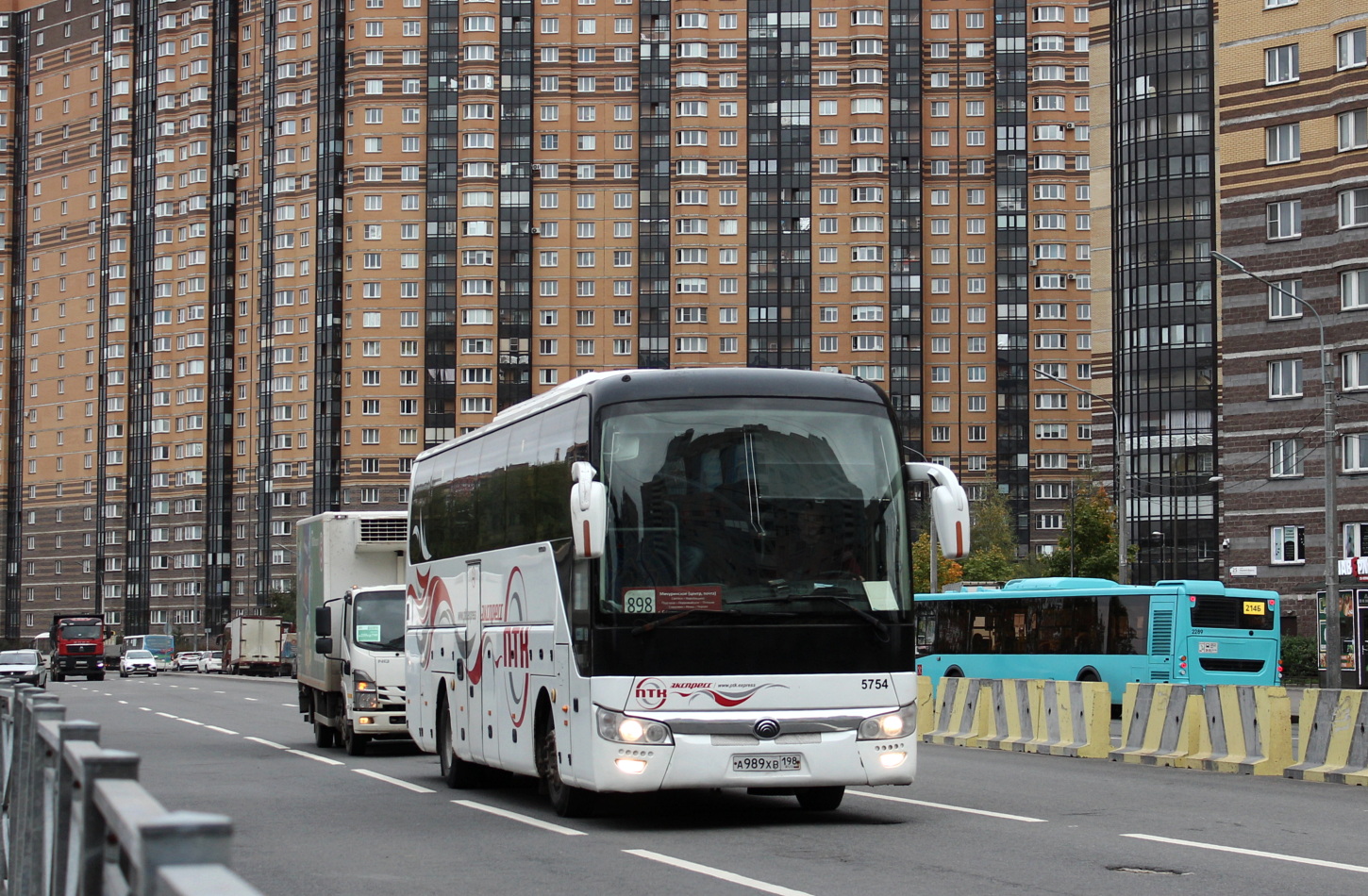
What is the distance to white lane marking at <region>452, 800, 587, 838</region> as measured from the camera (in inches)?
550

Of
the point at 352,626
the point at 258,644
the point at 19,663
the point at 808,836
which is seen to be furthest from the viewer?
the point at 258,644

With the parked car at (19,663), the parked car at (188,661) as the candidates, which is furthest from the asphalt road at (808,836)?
the parked car at (188,661)

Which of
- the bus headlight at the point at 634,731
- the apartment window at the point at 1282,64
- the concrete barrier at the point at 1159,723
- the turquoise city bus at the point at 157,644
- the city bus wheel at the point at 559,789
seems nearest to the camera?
the bus headlight at the point at 634,731

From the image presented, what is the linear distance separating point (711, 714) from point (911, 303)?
364 feet

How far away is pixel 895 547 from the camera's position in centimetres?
1447

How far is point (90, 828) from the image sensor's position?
4.04 m

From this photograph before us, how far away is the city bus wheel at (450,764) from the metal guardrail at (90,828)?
1054 cm

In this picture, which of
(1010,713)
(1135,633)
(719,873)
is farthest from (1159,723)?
(1135,633)

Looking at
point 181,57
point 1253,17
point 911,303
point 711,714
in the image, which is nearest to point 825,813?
point 711,714

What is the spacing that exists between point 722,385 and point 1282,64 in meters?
55.3

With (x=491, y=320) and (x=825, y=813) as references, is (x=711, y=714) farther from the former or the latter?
(x=491, y=320)

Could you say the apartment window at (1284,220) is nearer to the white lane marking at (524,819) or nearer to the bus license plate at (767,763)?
the white lane marking at (524,819)

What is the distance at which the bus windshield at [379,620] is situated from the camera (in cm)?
2422

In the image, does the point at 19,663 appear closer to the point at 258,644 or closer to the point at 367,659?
the point at 258,644
